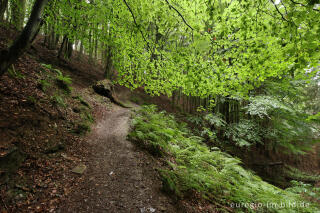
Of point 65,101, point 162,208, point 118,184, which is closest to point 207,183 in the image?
point 162,208

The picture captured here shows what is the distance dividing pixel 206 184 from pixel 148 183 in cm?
186

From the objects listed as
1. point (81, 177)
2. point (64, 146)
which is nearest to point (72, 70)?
point (64, 146)

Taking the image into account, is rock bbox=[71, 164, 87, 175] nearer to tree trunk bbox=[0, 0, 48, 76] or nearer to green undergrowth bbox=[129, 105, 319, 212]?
green undergrowth bbox=[129, 105, 319, 212]

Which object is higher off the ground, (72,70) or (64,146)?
(72,70)

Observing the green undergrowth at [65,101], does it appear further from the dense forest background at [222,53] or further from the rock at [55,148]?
the rock at [55,148]

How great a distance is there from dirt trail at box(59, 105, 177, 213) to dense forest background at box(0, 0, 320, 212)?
3.57 ft

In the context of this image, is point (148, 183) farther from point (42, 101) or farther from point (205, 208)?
point (42, 101)

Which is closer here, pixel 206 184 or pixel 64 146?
pixel 206 184

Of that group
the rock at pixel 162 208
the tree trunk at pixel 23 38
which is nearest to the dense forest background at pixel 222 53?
the tree trunk at pixel 23 38

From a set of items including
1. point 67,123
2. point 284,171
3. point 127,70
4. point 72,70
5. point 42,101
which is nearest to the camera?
point 42,101

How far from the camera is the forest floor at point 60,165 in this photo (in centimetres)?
306

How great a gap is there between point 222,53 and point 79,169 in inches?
288

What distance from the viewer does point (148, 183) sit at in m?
3.87

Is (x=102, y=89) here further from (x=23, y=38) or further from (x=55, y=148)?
(x=23, y=38)
